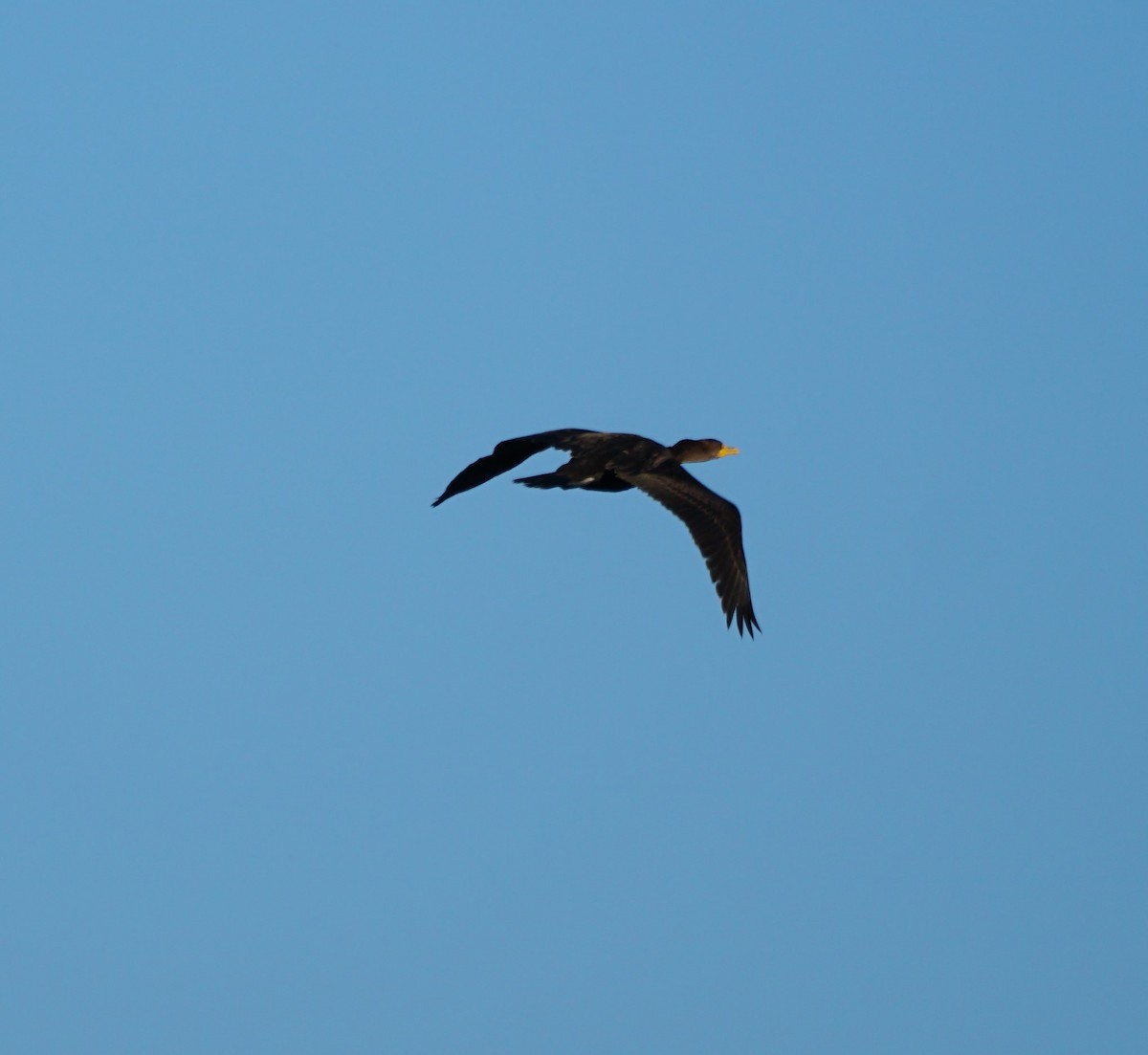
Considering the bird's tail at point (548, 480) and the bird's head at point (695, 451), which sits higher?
the bird's head at point (695, 451)

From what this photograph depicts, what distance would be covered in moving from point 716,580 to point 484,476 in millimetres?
3988

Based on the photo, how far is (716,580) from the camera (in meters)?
44.2

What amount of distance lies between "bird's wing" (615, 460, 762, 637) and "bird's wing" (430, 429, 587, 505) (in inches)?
59.2

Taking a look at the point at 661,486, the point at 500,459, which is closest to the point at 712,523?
the point at 661,486

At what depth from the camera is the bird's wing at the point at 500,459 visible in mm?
44531

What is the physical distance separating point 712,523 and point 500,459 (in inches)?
137

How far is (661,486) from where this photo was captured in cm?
4403

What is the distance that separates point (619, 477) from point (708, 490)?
1.41 metres

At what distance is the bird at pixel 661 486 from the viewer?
4384 centimetres

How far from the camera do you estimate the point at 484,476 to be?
44.6 meters

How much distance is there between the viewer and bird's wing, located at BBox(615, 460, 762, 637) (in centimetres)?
4397

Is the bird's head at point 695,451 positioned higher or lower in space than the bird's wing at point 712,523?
higher

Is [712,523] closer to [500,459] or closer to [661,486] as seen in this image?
[661,486]

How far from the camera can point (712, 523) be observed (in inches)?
1732
